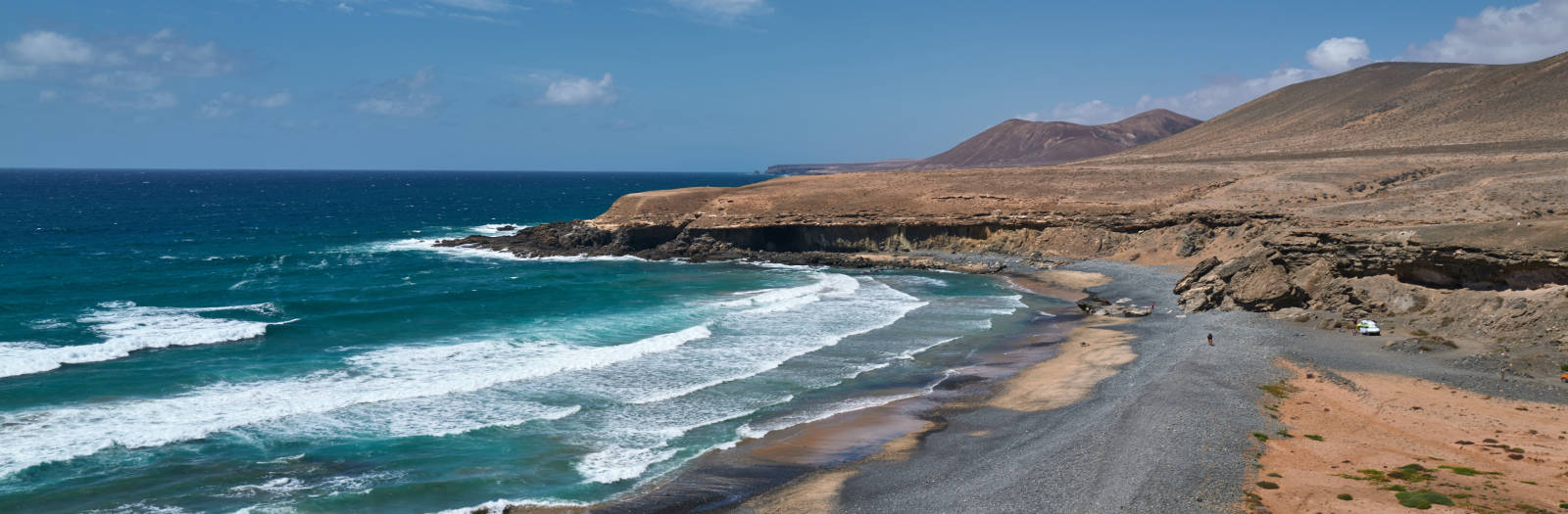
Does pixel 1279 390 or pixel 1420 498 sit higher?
pixel 1420 498

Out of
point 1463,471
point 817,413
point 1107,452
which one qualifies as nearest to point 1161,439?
point 1107,452

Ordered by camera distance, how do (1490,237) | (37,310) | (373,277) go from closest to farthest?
(1490,237) < (37,310) < (373,277)

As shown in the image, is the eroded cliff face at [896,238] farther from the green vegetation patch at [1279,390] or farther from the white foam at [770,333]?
the green vegetation patch at [1279,390]

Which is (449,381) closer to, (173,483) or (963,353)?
(173,483)

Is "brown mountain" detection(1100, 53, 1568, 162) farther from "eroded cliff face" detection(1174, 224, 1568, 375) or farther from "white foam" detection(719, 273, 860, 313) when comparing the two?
"white foam" detection(719, 273, 860, 313)

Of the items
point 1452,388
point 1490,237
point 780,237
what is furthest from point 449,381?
point 780,237

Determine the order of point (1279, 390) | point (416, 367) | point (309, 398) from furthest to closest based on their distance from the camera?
point (416, 367) → point (309, 398) → point (1279, 390)

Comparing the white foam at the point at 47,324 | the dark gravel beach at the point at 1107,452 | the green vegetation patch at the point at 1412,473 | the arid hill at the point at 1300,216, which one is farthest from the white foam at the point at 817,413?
the white foam at the point at 47,324

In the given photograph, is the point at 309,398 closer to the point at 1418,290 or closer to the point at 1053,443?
the point at 1053,443
